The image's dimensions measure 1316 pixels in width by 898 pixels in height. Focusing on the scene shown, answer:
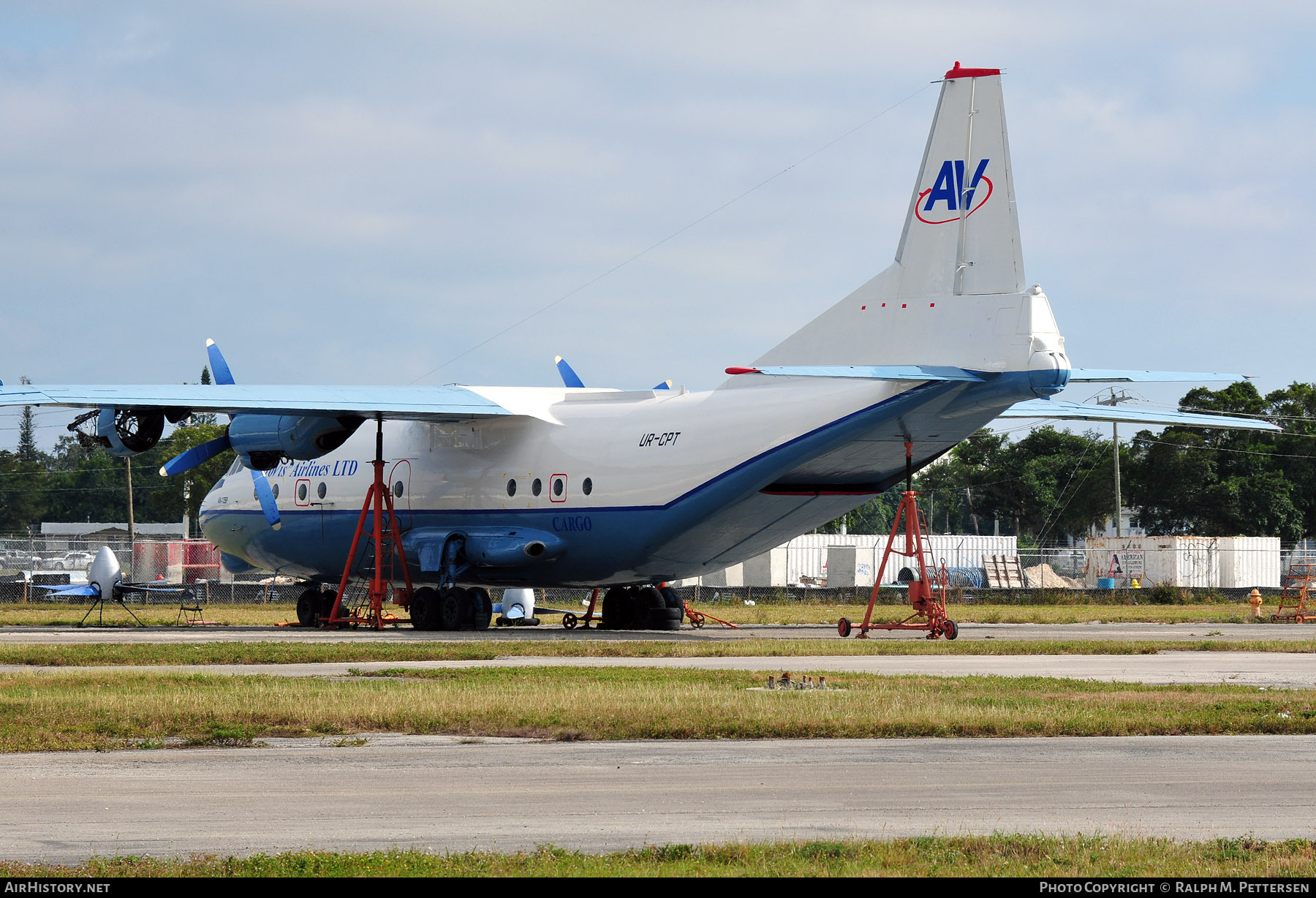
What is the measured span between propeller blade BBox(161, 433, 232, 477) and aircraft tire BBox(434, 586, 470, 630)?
6.36 metres

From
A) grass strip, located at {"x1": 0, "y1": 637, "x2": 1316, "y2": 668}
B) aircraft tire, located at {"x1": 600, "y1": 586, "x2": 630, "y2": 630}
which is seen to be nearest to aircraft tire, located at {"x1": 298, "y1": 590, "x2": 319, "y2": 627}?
aircraft tire, located at {"x1": 600, "y1": 586, "x2": 630, "y2": 630}

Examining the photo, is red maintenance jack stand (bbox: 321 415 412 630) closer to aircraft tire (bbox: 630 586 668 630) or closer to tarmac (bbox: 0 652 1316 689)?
aircraft tire (bbox: 630 586 668 630)

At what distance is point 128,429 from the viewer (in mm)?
31750

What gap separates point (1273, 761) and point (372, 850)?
7.59 metres

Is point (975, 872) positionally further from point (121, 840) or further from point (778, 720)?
point (778, 720)

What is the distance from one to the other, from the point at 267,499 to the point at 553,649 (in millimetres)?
15725

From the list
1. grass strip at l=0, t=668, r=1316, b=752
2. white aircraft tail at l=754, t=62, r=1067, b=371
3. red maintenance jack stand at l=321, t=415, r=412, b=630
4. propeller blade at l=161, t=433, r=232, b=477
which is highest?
white aircraft tail at l=754, t=62, r=1067, b=371

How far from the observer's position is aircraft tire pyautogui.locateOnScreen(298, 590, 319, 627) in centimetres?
3738

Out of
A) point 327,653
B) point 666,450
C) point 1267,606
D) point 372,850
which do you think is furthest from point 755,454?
point 1267,606

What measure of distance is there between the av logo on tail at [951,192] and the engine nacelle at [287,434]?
46.7 feet

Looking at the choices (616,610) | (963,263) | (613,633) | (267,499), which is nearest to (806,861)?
(963,263)

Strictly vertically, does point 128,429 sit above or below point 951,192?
below

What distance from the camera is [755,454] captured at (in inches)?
1109

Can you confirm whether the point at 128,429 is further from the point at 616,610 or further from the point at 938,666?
the point at 938,666
